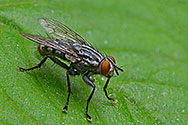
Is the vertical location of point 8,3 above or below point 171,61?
above

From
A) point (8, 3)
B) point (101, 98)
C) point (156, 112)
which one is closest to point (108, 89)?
point (101, 98)

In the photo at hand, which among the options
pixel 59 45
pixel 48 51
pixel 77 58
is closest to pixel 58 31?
pixel 48 51

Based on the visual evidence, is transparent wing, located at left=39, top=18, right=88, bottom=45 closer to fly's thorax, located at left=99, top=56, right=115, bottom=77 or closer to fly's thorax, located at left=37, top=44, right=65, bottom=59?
fly's thorax, located at left=37, top=44, right=65, bottom=59

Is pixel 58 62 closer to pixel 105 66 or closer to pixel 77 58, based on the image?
pixel 77 58

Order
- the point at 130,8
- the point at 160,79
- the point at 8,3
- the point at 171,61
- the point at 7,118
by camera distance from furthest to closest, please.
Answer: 1. the point at 130,8
2. the point at 171,61
3. the point at 160,79
4. the point at 8,3
5. the point at 7,118

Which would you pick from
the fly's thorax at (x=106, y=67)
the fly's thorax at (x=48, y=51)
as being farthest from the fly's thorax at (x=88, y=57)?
the fly's thorax at (x=48, y=51)

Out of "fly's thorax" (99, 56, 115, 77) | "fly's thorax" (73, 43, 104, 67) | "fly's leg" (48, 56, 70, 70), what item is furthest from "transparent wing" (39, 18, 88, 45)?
"fly's thorax" (99, 56, 115, 77)

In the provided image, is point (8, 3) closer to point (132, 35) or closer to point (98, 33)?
point (98, 33)
